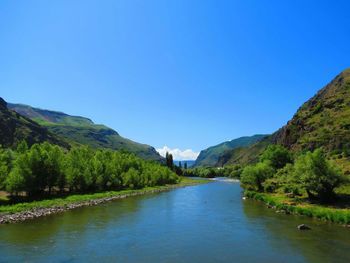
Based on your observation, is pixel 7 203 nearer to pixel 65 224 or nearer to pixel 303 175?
pixel 65 224

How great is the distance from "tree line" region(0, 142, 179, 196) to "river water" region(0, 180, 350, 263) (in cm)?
2417

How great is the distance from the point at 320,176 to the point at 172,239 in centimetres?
3542

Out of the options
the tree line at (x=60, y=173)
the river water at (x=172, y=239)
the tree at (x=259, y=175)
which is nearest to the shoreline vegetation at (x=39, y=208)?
the river water at (x=172, y=239)

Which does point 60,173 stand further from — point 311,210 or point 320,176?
point 320,176

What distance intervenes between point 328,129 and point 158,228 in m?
168

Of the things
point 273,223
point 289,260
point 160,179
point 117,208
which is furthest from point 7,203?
point 160,179

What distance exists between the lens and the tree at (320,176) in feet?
205

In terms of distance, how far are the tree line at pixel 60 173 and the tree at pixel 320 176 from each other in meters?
62.9

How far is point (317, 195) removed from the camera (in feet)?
224

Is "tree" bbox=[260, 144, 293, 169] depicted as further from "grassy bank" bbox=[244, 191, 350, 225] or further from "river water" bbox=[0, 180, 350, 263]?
"river water" bbox=[0, 180, 350, 263]

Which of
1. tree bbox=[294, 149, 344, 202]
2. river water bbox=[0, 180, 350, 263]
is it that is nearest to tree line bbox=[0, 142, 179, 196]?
river water bbox=[0, 180, 350, 263]

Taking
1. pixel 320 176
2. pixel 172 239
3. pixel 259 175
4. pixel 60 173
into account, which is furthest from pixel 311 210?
pixel 60 173

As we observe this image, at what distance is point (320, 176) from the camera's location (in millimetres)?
62719

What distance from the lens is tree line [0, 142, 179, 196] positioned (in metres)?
77.3
